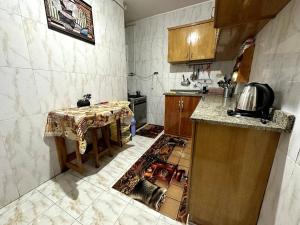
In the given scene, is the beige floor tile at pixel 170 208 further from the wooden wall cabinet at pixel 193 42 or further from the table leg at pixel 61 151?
the wooden wall cabinet at pixel 193 42

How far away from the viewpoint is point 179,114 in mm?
2656

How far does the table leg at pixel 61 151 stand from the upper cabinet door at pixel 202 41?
254 cm

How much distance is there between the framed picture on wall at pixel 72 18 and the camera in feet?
4.82

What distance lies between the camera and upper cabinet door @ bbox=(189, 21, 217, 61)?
7.67 ft

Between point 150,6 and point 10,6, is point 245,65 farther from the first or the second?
point 10,6

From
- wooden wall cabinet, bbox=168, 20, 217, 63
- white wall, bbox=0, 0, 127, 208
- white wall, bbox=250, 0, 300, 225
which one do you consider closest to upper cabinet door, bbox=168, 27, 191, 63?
wooden wall cabinet, bbox=168, 20, 217, 63

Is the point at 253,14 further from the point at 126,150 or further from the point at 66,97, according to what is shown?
the point at 126,150

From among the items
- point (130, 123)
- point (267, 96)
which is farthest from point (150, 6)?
point (267, 96)

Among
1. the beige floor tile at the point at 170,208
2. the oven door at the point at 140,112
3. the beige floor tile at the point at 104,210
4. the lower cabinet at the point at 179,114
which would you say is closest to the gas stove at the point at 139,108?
the oven door at the point at 140,112

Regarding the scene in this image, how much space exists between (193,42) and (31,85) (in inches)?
101

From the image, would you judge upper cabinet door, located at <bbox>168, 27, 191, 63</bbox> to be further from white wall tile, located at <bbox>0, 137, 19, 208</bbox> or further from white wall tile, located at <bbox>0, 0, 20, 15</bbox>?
white wall tile, located at <bbox>0, 137, 19, 208</bbox>

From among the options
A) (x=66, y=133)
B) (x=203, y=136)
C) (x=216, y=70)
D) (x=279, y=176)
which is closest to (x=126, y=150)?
(x=66, y=133)

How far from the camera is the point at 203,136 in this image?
0.91 meters

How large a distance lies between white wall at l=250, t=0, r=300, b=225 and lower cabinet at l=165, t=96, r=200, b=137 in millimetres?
1549
